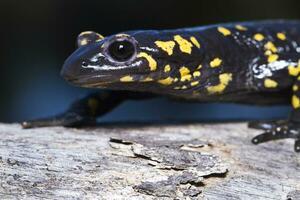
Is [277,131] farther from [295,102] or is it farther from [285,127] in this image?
[295,102]

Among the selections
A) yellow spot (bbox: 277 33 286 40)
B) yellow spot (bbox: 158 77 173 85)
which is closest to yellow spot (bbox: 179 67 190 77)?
yellow spot (bbox: 158 77 173 85)

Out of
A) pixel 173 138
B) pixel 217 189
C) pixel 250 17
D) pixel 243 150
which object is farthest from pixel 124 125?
pixel 250 17

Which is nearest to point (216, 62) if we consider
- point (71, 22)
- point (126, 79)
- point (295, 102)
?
point (295, 102)

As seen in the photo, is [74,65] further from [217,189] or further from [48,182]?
[217,189]

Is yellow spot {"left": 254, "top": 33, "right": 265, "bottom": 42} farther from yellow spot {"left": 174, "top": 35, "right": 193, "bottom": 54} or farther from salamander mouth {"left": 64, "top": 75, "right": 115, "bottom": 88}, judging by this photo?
salamander mouth {"left": 64, "top": 75, "right": 115, "bottom": 88}

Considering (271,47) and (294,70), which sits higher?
(271,47)

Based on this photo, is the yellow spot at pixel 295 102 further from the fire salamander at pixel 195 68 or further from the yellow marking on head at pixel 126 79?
the yellow marking on head at pixel 126 79

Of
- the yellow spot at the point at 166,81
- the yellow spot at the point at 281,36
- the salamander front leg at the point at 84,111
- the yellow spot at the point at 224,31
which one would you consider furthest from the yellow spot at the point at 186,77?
the yellow spot at the point at 281,36
